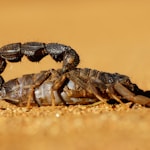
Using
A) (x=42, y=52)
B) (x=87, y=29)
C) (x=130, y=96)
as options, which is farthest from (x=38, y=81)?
(x=87, y=29)

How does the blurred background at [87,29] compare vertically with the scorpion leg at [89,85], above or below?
below

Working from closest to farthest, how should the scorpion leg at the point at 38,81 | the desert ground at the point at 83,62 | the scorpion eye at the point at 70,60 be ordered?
the desert ground at the point at 83,62
the scorpion leg at the point at 38,81
the scorpion eye at the point at 70,60

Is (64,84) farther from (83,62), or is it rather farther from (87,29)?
(87,29)

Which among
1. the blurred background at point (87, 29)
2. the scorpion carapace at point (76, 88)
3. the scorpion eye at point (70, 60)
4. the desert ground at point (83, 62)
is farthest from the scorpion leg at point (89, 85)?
the blurred background at point (87, 29)

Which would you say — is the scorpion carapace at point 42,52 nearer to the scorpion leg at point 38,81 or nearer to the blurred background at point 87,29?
the scorpion leg at point 38,81

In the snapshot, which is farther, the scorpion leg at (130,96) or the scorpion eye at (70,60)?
the scorpion eye at (70,60)

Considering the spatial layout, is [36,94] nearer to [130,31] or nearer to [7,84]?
[7,84]

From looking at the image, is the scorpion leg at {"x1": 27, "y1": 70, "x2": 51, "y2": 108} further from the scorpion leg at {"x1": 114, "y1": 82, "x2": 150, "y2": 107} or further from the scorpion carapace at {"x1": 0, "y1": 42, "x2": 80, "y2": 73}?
the scorpion leg at {"x1": 114, "y1": 82, "x2": 150, "y2": 107}
